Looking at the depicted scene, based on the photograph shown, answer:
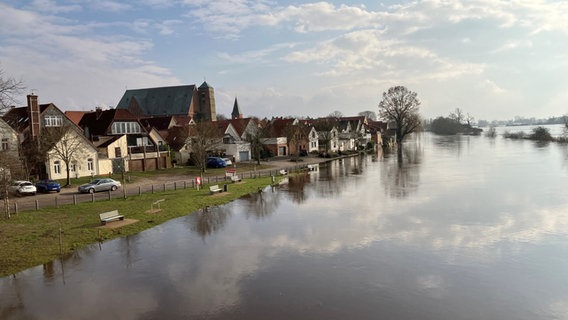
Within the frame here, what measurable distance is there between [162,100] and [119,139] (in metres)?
55.3

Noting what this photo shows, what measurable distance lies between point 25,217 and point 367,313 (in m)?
21.9

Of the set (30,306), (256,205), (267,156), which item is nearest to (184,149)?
(267,156)

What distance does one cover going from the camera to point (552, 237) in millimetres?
19844

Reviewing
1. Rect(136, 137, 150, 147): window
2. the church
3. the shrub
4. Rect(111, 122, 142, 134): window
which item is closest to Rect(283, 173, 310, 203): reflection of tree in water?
Rect(136, 137, 150, 147): window

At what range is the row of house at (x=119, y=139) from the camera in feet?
137

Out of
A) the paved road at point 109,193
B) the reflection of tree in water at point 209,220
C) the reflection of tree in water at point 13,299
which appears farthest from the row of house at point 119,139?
the reflection of tree in water at point 13,299

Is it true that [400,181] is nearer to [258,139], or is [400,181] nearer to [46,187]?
[258,139]

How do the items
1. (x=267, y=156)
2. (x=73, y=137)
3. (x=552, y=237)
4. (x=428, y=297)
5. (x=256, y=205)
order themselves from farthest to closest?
(x=267, y=156)
(x=73, y=137)
(x=256, y=205)
(x=552, y=237)
(x=428, y=297)

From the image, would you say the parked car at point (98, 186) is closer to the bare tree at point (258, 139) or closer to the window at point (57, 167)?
the window at point (57, 167)

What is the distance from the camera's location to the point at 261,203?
102ft

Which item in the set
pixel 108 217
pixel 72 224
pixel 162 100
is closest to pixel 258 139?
pixel 108 217

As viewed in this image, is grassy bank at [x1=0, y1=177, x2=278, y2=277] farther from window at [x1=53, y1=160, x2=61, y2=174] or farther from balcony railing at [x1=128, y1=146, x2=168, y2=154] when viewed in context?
balcony railing at [x1=128, y1=146, x2=168, y2=154]

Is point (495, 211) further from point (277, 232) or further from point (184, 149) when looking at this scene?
point (184, 149)

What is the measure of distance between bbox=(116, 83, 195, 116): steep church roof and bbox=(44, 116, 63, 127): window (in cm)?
5364
